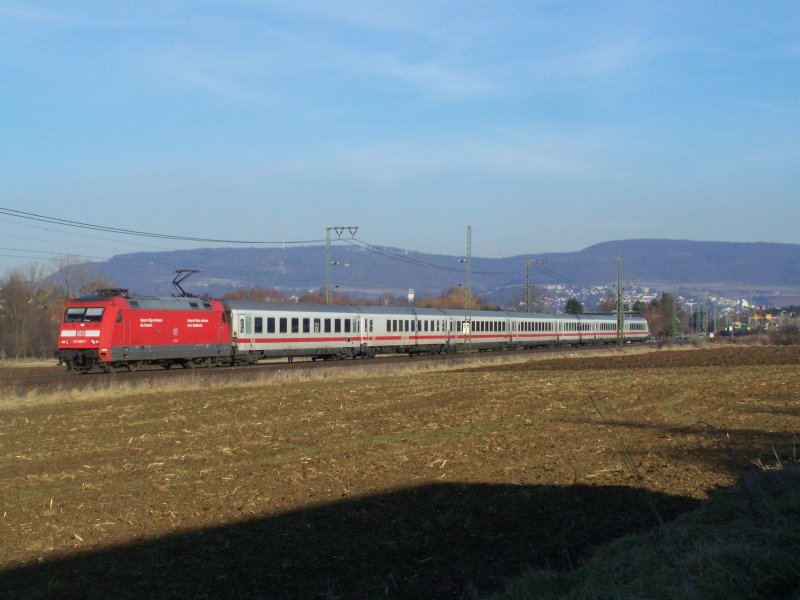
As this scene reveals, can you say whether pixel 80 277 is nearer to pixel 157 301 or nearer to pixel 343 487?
pixel 157 301

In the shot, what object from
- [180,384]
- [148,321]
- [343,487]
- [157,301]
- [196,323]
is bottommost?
[180,384]

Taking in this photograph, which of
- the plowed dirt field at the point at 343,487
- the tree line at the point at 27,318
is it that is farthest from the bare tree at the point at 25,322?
the plowed dirt field at the point at 343,487

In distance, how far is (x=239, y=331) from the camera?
1752 inches

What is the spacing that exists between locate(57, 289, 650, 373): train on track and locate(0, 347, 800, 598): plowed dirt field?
11.6 metres

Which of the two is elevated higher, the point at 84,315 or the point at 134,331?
the point at 84,315

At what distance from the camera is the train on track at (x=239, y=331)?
121 ft

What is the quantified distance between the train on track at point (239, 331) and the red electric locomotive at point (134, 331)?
1.6 inches

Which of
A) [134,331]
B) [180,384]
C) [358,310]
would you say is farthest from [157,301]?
[358,310]

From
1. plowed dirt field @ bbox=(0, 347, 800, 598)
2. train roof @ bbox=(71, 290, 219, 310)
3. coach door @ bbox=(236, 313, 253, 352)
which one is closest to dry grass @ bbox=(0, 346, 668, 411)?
plowed dirt field @ bbox=(0, 347, 800, 598)

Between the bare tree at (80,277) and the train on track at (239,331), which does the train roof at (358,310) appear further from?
the bare tree at (80,277)

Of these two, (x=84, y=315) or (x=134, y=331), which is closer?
(x=84, y=315)

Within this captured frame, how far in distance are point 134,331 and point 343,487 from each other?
26.5 meters

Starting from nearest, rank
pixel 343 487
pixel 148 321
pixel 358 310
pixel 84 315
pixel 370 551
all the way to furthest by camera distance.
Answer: pixel 370 551 → pixel 343 487 → pixel 84 315 → pixel 148 321 → pixel 358 310

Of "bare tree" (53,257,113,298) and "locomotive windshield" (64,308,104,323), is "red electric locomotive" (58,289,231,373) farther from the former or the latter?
"bare tree" (53,257,113,298)
